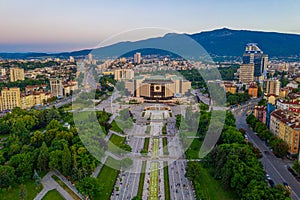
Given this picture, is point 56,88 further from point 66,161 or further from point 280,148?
point 280,148

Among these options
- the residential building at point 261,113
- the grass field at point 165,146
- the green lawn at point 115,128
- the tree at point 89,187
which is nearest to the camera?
the tree at point 89,187

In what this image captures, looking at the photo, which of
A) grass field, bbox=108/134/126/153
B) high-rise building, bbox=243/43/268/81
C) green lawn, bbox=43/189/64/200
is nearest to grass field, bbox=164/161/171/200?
grass field, bbox=108/134/126/153

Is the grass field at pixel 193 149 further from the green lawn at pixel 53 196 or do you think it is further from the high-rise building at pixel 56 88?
the high-rise building at pixel 56 88

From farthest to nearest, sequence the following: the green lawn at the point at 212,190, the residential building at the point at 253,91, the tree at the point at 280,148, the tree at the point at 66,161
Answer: the residential building at the point at 253,91 → the tree at the point at 280,148 → the tree at the point at 66,161 → the green lawn at the point at 212,190

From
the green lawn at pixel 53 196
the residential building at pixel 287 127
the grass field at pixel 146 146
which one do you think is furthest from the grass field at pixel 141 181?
the residential building at pixel 287 127

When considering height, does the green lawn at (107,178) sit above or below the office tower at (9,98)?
below

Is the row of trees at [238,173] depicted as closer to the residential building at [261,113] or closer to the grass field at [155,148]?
the grass field at [155,148]

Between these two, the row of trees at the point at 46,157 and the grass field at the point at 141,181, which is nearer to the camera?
the grass field at the point at 141,181

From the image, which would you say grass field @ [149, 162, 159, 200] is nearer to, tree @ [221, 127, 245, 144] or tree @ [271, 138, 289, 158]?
tree @ [221, 127, 245, 144]

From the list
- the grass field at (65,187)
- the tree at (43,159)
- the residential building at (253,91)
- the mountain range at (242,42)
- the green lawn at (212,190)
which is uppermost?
the mountain range at (242,42)
